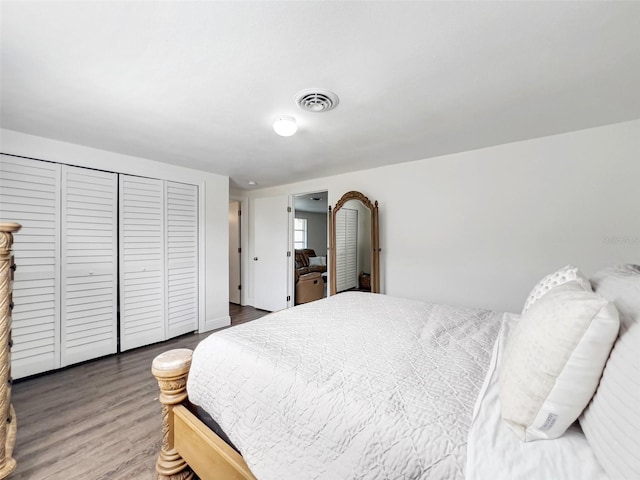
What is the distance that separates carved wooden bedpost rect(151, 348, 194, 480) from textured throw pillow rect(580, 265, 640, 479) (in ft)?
5.03

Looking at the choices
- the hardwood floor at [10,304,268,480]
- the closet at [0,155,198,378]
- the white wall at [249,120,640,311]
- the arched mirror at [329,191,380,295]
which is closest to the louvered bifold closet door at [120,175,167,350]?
the closet at [0,155,198,378]

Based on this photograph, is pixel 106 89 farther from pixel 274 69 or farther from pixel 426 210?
pixel 426 210

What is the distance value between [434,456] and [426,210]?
259 cm

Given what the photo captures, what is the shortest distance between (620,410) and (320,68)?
163 centimetres

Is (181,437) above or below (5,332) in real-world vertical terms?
below

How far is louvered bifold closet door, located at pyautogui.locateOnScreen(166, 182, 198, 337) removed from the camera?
10.6ft

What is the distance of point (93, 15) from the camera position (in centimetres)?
106

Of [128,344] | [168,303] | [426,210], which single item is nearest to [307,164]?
[426,210]

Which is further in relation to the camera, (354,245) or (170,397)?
(354,245)

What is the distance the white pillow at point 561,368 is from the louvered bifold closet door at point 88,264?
3451mm

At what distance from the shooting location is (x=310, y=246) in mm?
6887

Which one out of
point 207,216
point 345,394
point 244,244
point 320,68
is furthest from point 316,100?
point 244,244

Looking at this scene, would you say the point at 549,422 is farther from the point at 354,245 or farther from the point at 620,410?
the point at 354,245

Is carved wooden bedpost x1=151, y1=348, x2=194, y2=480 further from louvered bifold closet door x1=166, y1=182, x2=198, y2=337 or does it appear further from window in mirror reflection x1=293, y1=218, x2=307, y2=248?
window in mirror reflection x1=293, y1=218, x2=307, y2=248
